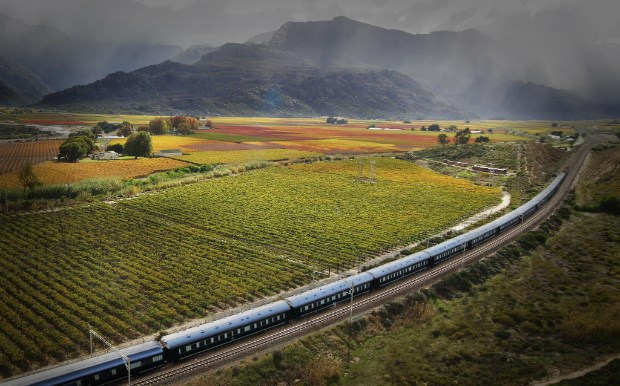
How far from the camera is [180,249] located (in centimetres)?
6009

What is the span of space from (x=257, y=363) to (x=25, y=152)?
9420cm

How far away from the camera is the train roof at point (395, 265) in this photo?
4991 centimetres

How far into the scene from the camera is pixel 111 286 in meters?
47.7

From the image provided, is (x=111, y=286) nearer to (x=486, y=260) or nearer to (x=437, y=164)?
Result: (x=486, y=260)

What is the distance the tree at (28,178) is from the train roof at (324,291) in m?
67.2

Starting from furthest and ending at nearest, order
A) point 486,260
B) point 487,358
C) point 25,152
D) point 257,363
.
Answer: point 25,152, point 486,260, point 487,358, point 257,363

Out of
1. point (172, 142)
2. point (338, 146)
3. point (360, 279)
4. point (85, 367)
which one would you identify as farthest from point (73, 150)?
point (338, 146)

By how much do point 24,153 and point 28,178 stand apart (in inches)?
837

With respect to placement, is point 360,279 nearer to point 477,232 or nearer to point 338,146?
point 477,232

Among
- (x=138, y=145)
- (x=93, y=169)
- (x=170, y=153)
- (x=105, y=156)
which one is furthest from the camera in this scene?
(x=170, y=153)

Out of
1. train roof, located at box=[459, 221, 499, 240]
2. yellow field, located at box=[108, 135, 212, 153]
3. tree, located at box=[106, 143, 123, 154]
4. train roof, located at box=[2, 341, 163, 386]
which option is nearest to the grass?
train roof, located at box=[2, 341, 163, 386]

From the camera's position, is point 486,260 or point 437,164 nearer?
point 486,260

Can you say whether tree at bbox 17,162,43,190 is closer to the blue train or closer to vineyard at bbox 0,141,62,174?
vineyard at bbox 0,141,62,174

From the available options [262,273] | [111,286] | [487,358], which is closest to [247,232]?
[262,273]
